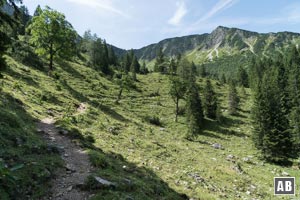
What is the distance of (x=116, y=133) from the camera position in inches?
1133

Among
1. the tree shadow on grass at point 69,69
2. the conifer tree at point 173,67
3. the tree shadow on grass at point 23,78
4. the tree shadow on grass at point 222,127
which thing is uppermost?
the conifer tree at point 173,67

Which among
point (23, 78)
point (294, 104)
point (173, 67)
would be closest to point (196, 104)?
point (294, 104)

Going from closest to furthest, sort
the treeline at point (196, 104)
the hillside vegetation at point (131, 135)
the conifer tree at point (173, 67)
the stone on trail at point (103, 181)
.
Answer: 1. the stone on trail at point (103, 181)
2. the hillside vegetation at point (131, 135)
3. the treeline at point (196, 104)
4. the conifer tree at point (173, 67)

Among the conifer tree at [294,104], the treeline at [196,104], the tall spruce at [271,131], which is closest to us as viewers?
the tall spruce at [271,131]

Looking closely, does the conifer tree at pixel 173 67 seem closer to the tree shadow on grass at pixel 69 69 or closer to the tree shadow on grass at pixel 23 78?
the tree shadow on grass at pixel 69 69

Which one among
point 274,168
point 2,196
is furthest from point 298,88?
point 2,196

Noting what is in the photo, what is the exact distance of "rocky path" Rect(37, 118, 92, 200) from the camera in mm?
11211

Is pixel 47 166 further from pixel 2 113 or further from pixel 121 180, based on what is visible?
pixel 2 113

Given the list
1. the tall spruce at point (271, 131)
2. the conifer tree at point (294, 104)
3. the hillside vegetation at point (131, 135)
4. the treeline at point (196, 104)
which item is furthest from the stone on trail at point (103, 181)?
the conifer tree at point (294, 104)

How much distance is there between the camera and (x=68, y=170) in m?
13.7

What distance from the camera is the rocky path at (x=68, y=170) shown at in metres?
11.2

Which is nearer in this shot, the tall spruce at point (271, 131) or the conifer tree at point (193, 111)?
the tall spruce at point (271, 131)

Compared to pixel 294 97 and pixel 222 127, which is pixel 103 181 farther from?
pixel 294 97

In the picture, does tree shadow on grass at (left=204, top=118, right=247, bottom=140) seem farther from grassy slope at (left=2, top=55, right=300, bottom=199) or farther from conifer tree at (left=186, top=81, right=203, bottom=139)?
grassy slope at (left=2, top=55, right=300, bottom=199)
